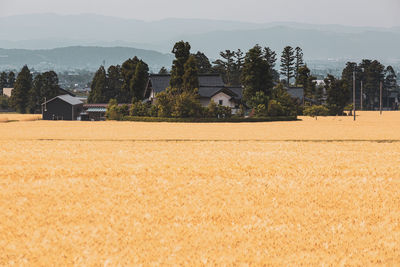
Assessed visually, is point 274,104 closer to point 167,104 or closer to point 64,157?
point 167,104

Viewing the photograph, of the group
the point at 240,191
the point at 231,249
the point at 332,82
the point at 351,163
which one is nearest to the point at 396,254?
the point at 231,249

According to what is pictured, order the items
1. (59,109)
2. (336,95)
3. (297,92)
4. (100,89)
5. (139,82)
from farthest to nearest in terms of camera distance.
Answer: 1. (297,92)
2. (100,89)
3. (59,109)
4. (336,95)
5. (139,82)

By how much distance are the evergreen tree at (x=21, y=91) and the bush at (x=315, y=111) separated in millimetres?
61125

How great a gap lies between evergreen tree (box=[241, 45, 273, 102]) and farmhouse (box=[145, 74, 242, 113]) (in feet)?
18.1

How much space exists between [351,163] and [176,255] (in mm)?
14924

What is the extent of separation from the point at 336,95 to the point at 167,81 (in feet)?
111

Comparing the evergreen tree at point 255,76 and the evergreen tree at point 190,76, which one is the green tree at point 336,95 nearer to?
the evergreen tree at point 255,76

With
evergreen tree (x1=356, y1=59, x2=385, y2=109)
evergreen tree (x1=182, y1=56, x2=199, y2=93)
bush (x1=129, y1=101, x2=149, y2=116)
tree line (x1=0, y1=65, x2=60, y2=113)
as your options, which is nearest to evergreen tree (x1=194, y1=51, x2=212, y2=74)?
tree line (x1=0, y1=65, x2=60, y2=113)

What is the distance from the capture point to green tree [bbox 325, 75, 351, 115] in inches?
3814

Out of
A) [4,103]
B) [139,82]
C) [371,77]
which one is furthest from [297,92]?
[4,103]

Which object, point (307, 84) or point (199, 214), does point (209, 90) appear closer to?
point (307, 84)

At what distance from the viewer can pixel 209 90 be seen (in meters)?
84.1

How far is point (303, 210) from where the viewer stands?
39.8 ft

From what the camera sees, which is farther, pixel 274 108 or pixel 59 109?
pixel 59 109
